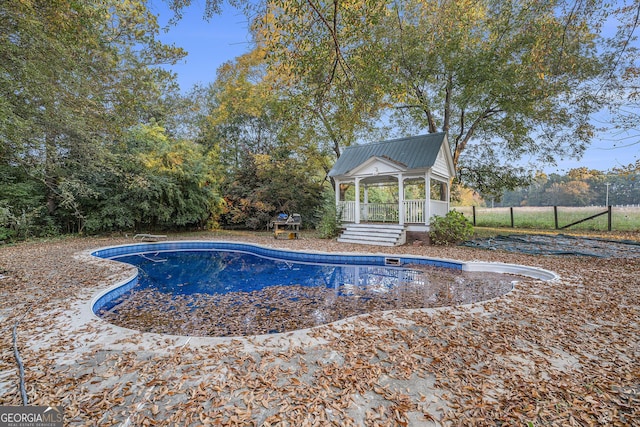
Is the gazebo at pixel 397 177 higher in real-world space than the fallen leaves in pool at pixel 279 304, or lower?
higher

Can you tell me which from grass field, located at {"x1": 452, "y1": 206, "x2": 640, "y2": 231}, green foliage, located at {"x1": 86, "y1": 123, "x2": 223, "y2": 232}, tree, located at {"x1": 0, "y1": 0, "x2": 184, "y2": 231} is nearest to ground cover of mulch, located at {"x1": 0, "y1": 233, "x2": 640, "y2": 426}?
tree, located at {"x1": 0, "y1": 0, "x2": 184, "y2": 231}

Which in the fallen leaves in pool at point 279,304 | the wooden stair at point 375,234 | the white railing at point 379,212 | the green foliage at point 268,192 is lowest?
the fallen leaves in pool at point 279,304

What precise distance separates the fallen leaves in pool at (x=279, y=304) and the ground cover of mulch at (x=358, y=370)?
0.70 meters

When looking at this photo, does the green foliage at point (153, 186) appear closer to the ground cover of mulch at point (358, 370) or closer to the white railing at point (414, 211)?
the ground cover of mulch at point (358, 370)

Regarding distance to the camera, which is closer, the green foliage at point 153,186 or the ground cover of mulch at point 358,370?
the ground cover of mulch at point 358,370

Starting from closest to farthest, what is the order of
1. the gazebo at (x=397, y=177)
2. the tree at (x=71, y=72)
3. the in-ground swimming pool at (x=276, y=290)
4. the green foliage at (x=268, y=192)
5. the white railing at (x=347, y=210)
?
the in-ground swimming pool at (x=276, y=290)
the tree at (x=71, y=72)
the gazebo at (x=397, y=177)
the white railing at (x=347, y=210)
the green foliage at (x=268, y=192)

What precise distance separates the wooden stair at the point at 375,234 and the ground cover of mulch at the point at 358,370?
6.51m

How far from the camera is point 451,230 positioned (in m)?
10.4

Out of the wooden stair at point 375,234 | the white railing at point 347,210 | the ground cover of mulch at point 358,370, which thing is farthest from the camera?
the white railing at point 347,210

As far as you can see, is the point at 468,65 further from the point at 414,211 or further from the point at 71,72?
the point at 71,72

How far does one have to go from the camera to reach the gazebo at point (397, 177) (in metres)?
11.1

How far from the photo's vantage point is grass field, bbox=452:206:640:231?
12.2 m

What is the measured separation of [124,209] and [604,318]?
15.6 meters

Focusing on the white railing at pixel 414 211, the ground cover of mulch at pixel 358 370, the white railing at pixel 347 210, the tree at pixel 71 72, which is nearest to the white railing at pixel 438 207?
the white railing at pixel 414 211
